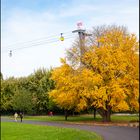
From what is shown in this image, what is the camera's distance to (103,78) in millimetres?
47125

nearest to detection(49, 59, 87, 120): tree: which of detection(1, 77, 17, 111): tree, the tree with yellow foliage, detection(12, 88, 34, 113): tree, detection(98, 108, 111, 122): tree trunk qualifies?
the tree with yellow foliage

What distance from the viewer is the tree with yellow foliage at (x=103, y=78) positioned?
1732 inches

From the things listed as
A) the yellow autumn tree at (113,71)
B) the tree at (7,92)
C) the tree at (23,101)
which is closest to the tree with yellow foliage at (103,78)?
the yellow autumn tree at (113,71)

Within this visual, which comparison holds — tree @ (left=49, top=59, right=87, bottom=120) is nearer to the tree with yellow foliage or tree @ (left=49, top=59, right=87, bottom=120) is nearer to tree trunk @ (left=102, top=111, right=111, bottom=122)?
the tree with yellow foliage

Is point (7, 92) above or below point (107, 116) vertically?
above

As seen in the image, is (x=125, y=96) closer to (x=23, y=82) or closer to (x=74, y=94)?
(x=74, y=94)

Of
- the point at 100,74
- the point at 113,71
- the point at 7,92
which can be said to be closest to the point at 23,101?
the point at 7,92

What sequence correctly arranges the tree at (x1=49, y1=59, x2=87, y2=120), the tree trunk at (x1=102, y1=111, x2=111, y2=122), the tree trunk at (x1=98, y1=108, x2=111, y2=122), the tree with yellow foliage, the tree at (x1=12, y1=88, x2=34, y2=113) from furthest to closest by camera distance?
1. the tree at (x1=12, y1=88, x2=34, y2=113)
2. the tree trunk at (x1=102, y1=111, x2=111, y2=122)
3. the tree trunk at (x1=98, y1=108, x2=111, y2=122)
4. the tree at (x1=49, y1=59, x2=87, y2=120)
5. the tree with yellow foliage

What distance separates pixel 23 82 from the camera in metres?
83.8

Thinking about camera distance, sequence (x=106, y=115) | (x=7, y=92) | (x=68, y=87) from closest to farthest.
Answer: (x=106, y=115), (x=68, y=87), (x=7, y=92)

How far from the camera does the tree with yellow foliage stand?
4400cm

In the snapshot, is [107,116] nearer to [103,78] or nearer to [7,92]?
[103,78]

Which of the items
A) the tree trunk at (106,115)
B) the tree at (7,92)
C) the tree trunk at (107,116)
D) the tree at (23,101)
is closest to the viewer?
the tree trunk at (106,115)

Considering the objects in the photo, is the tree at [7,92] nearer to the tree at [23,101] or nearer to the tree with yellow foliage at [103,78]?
the tree at [23,101]
